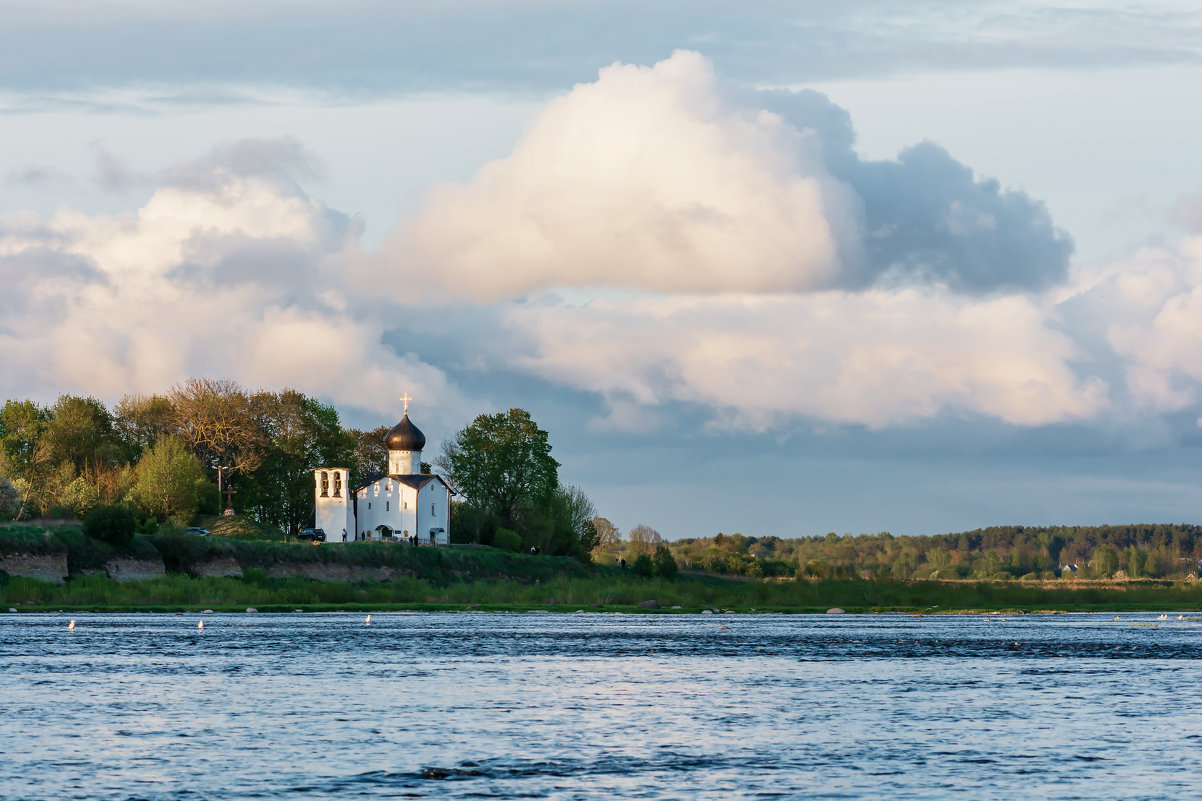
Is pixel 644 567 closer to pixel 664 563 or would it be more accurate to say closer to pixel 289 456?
pixel 664 563

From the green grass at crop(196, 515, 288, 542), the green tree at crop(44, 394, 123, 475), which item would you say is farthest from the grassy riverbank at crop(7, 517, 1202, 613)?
the green tree at crop(44, 394, 123, 475)

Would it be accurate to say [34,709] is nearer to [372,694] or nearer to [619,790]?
[372,694]

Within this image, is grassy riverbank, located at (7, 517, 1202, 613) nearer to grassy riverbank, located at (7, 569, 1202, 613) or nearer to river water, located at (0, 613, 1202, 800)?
grassy riverbank, located at (7, 569, 1202, 613)

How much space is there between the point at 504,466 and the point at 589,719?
113 meters

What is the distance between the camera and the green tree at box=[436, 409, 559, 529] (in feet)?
486

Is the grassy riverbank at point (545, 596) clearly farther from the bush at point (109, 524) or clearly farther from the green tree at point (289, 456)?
the green tree at point (289, 456)

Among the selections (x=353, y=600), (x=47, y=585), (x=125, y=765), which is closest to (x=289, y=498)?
(x=353, y=600)

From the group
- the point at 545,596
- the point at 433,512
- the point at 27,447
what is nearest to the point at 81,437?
the point at 27,447

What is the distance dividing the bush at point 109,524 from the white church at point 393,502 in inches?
1495

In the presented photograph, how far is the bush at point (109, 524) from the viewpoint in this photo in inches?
4190

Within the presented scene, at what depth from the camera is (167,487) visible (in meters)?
130

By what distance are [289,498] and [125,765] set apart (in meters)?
125

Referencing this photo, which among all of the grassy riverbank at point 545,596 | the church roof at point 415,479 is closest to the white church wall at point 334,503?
the church roof at point 415,479

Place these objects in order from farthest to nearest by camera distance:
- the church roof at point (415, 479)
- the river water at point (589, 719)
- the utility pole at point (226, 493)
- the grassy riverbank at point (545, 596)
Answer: the church roof at point (415, 479) → the utility pole at point (226, 493) → the grassy riverbank at point (545, 596) → the river water at point (589, 719)
